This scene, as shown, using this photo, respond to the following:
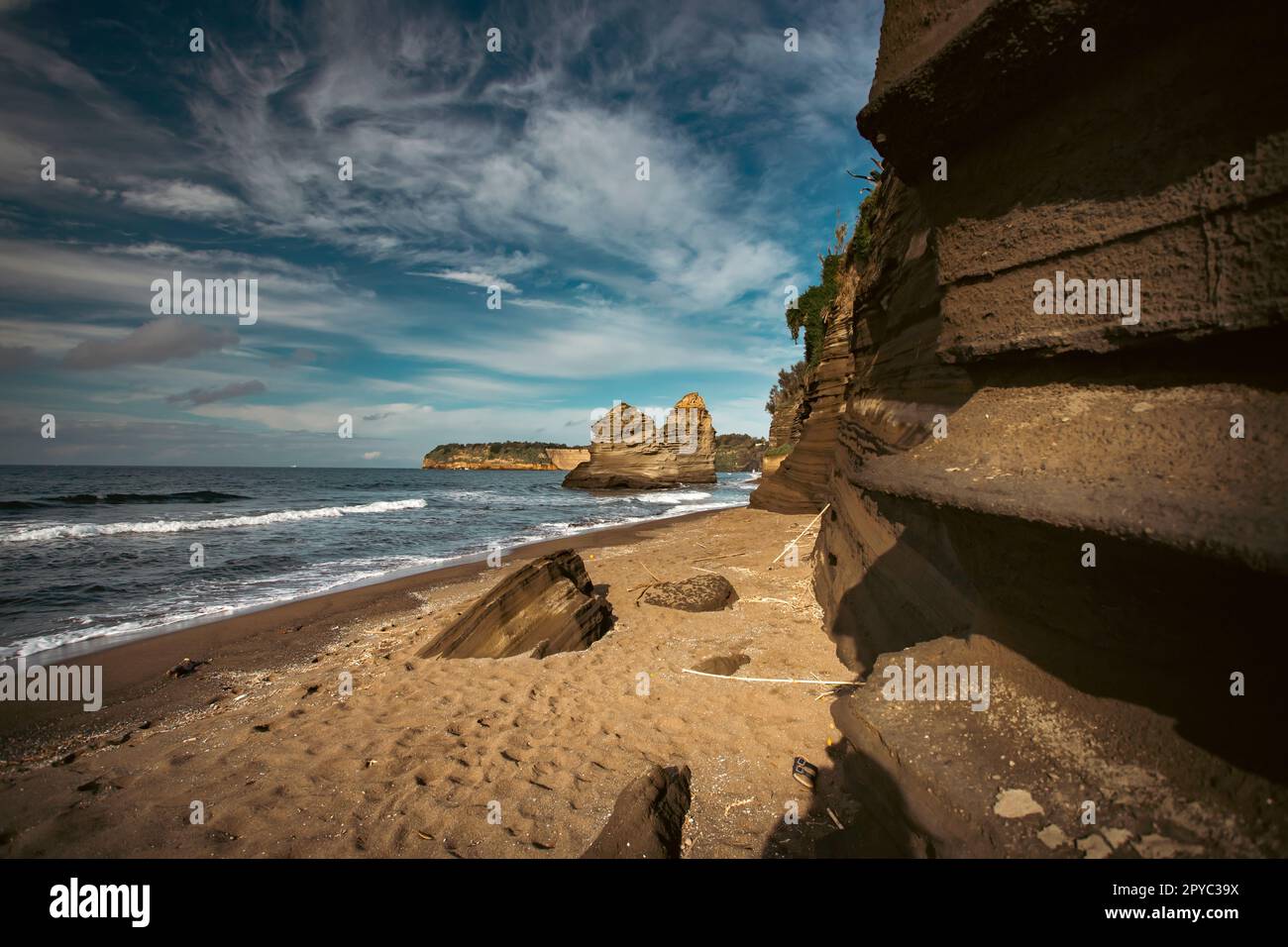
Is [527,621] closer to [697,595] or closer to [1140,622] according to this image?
[697,595]

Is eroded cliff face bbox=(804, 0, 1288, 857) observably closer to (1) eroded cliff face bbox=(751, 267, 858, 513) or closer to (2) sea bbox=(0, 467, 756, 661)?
(1) eroded cliff face bbox=(751, 267, 858, 513)

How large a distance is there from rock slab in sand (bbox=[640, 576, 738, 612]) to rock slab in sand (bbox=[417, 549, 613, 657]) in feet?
3.41

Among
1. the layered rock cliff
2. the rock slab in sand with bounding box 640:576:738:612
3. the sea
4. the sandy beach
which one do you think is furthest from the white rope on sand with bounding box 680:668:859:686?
the layered rock cliff

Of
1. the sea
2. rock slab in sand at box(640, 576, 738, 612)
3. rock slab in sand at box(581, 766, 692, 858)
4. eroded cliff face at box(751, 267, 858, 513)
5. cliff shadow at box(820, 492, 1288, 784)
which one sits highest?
eroded cliff face at box(751, 267, 858, 513)

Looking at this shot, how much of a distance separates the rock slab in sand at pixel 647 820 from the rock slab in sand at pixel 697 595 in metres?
3.65

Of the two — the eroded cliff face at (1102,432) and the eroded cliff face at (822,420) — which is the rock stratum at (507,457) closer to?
the eroded cliff face at (822,420)

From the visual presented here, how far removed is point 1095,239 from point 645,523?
62.7 ft

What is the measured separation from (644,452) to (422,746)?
1964 inches

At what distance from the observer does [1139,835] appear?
5.68 ft

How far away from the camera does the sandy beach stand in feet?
9.95

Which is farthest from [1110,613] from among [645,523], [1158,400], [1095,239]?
[645,523]

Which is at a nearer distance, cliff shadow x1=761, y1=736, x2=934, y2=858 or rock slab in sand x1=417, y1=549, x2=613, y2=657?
cliff shadow x1=761, y1=736, x2=934, y2=858

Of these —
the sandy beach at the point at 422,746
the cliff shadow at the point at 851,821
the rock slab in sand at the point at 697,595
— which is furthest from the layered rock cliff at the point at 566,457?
the cliff shadow at the point at 851,821

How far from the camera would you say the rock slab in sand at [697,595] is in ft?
22.6
